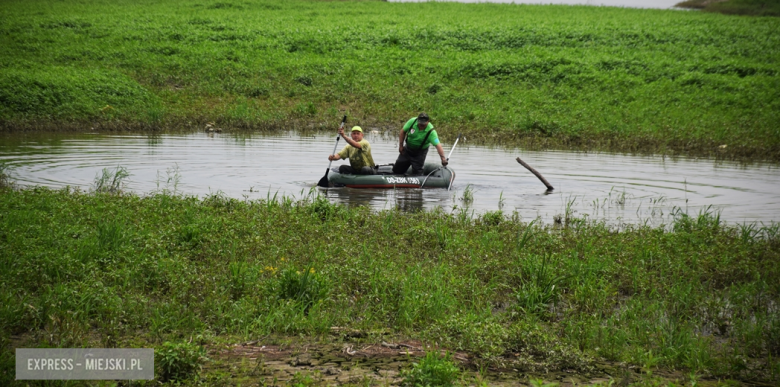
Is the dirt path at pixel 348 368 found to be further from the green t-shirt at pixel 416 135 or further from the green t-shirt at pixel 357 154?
the green t-shirt at pixel 416 135

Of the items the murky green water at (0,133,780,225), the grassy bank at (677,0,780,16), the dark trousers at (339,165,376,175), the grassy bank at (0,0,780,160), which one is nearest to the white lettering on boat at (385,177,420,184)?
the murky green water at (0,133,780,225)

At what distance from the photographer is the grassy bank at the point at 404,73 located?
25078mm

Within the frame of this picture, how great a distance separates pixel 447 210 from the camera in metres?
12.7

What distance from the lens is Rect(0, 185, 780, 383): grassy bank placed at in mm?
5766

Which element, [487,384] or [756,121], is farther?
[756,121]

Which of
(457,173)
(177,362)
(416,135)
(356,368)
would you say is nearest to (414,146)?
(416,135)

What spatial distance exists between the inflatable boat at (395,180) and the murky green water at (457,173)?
0.23m

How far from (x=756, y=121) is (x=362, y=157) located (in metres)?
17.8

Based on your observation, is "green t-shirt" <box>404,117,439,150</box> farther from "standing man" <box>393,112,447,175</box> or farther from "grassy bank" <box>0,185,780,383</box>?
"grassy bank" <box>0,185,780,383</box>

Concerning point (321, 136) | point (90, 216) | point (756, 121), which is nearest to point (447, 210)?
point (90, 216)

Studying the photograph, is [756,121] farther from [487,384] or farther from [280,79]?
[487,384]

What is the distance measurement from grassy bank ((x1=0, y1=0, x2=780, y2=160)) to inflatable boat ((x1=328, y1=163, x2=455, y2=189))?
10.4 metres

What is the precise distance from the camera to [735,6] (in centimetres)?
4988

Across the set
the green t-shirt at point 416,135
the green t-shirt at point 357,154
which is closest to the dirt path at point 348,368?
the green t-shirt at point 357,154
